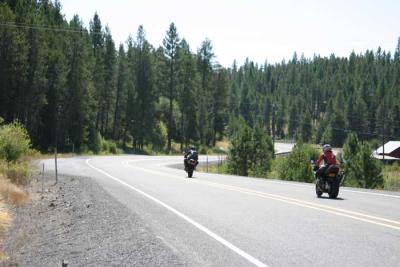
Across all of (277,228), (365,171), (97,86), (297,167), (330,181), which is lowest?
(365,171)

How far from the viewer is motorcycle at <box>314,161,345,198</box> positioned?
1573 cm

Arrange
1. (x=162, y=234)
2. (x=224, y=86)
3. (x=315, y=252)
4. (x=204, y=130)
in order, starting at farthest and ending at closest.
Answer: (x=224, y=86) < (x=204, y=130) < (x=162, y=234) < (x=315, y=252)

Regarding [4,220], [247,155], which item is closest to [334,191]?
[4,220]

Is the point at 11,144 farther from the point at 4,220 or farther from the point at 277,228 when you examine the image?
the point at 277,228

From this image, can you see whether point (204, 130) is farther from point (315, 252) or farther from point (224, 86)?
point (315, 252)

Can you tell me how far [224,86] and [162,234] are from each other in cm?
9564

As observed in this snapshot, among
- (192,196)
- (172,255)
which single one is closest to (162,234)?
(172,255)

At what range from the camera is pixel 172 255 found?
7.90m

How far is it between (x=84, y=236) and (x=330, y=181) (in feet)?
26.5

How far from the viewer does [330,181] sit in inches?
624

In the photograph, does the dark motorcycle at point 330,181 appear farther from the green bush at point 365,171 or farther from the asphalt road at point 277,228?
the green bush at point 365,171

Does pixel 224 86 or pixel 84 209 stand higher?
pixel 224 86

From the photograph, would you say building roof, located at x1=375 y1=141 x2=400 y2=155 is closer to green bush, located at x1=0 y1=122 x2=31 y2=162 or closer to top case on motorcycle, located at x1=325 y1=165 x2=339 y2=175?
green bush, located at x1=0 y1=122 x2=31 y2=162

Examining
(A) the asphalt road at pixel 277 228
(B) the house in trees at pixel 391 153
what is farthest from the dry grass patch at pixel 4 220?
(B) the house in trees at pixel 391 153
